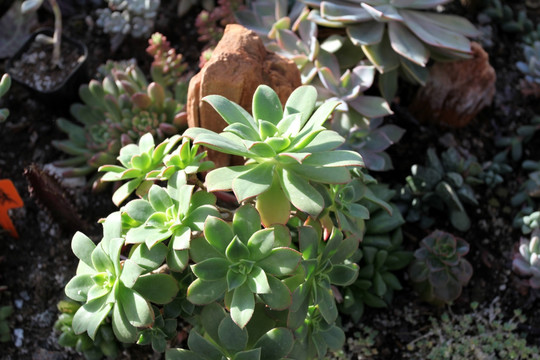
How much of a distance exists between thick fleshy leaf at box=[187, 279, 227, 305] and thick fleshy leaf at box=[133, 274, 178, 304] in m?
0.12

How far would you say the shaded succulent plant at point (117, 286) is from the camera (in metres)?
1.49

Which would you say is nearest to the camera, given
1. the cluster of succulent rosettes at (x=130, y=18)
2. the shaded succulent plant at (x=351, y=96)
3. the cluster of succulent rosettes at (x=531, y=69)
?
the shaded succulent plant at (x=351, y=96)

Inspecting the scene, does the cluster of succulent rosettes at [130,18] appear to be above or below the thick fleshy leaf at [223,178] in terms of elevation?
below

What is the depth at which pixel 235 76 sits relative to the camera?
6.32 feet

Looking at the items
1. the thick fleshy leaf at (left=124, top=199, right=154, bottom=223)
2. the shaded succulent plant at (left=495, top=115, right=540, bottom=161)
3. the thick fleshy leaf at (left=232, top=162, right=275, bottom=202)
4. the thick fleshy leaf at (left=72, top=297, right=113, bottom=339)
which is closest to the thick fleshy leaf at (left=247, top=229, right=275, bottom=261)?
the thick fleshy leaf at (left=232, top=162, right=275, bottom=202)

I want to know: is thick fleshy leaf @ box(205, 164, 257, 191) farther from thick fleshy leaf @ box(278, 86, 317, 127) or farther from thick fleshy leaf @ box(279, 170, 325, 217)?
thick fleshy leaf @ box(278, 86, 317, 127)

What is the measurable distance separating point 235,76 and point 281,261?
2.48ft

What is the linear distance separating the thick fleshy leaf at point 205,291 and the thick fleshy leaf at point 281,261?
12 centimetres

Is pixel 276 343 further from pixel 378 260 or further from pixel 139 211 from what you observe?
pixel 378 260

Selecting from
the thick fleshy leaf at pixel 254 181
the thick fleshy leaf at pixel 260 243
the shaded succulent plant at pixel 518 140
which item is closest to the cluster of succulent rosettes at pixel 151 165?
the thick fleshy leaf at pixel 254 181

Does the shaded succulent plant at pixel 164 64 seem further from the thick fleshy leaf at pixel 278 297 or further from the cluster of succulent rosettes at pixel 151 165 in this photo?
the thick fleshy leaf at pixel 278 297

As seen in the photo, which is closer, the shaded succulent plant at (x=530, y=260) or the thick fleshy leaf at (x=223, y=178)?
the thick fleshy leaf at (x=223, y=178)

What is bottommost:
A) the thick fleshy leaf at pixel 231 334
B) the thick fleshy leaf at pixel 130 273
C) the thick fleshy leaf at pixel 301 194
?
the thick fleshy leaf at pixel 231 334

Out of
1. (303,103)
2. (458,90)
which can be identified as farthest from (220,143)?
(458,90)
